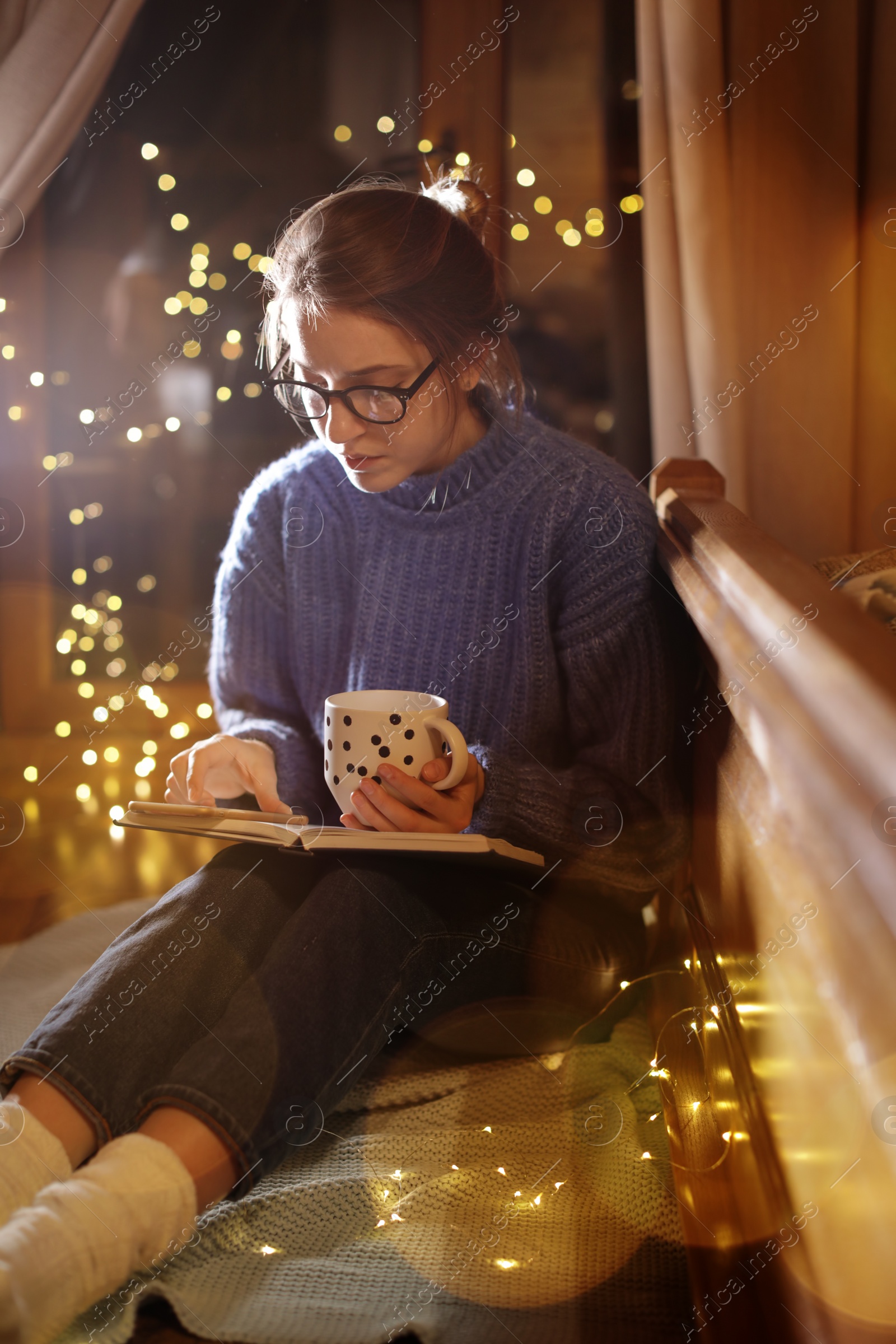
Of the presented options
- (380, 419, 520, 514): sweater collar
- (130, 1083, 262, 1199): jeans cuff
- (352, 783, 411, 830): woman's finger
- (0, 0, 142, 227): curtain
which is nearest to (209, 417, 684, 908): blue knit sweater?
A: (380, 419, 520, 514): sweater collar

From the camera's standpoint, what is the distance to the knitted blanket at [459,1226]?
2.16 feet

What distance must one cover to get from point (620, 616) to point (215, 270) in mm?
1844

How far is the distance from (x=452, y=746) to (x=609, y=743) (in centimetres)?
20

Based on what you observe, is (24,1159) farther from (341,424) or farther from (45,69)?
(45,69)

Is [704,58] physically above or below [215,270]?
below

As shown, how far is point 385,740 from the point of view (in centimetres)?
86

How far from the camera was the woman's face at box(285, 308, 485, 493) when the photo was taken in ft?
3.14

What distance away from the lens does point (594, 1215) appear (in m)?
0.76

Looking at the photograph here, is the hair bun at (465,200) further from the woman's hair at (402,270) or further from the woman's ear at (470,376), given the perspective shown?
the woman's ear at (470,376)

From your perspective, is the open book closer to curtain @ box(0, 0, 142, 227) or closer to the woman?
the woman

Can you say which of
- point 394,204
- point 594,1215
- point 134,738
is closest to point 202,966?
point 594,1215

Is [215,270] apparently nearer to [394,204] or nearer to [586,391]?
[586,391]

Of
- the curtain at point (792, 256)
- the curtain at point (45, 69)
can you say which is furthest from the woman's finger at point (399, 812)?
the curtain at point (45, 69)

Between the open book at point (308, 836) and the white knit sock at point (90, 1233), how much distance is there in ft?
0.76
